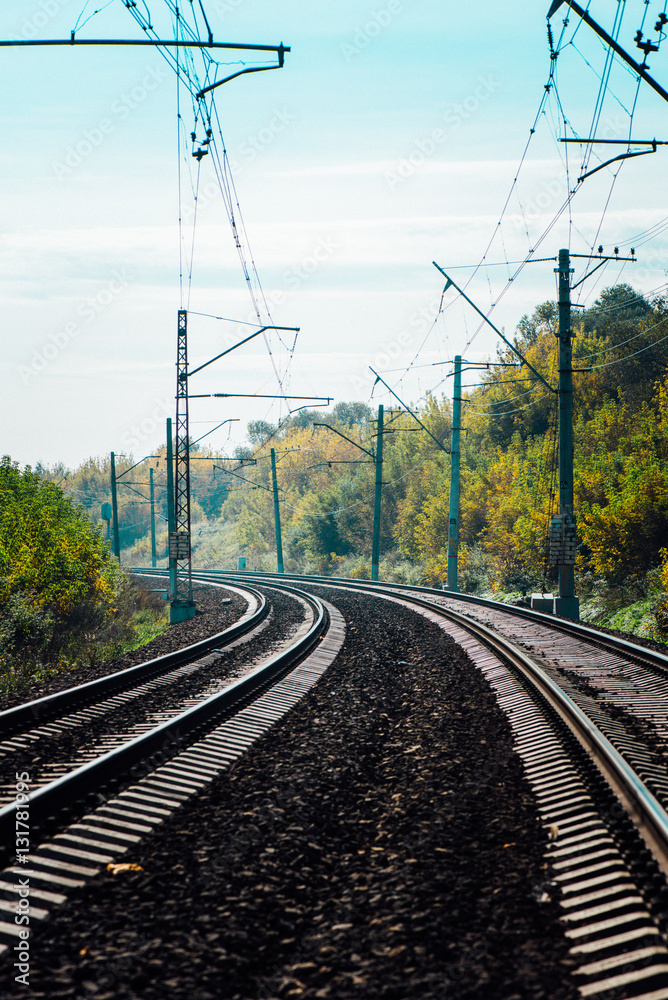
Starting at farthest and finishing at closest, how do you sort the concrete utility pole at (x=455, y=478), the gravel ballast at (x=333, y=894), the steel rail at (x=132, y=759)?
the concrete utility pole at (x=455, y=478) < the steel rail at (x=132, y=759) < the gravel ballast at (x=333, y=894)

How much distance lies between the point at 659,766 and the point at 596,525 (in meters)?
22.8

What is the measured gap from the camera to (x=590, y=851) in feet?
16.7

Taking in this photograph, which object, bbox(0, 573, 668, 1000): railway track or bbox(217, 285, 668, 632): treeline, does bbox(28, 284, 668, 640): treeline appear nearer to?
bbox(217, 285, 668, 632): treeline

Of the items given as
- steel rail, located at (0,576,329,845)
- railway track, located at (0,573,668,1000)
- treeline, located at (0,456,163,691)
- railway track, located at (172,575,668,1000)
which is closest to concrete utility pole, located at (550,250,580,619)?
railway track, located at (172,575,668,1000)

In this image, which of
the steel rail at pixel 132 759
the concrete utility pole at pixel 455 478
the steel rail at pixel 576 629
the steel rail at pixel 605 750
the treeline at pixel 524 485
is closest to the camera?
the steel rail at pixel 605 750

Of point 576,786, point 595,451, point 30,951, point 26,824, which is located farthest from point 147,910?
point 595,451

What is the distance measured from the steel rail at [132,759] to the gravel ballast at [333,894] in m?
0.79

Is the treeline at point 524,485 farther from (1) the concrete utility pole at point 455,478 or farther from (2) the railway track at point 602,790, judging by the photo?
(2) the railway track at point 602,790

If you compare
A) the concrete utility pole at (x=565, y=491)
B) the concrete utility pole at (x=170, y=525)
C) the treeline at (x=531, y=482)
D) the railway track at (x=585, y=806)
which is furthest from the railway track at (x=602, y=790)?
the concrete utility pole at (x=170, y=525)

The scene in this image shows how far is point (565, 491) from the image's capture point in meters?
22.8

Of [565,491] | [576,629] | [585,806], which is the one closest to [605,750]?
[585,806]

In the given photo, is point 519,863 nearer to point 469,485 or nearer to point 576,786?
point 576,786

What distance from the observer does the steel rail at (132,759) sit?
5637 mm

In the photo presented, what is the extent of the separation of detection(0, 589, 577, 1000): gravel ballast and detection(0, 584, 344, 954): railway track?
0.87 ft
